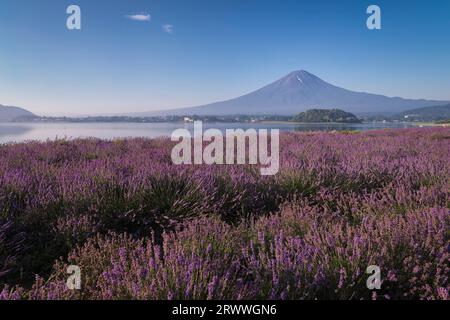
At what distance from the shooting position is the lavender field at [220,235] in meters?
1.98

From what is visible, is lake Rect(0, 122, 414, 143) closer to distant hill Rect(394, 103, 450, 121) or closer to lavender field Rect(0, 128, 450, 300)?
lavender field Rect(0, 128, 450, 300)

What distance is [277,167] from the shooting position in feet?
16.7

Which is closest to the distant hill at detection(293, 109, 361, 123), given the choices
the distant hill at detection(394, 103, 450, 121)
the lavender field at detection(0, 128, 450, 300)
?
the distant hill at detection(394, 103, 450, 121)

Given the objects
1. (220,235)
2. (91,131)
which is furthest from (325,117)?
(220,235)

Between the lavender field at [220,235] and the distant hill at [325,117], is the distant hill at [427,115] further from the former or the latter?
the lavender field at [220,235]

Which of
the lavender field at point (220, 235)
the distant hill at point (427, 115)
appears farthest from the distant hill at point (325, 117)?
the lavender field at point (220, 235)

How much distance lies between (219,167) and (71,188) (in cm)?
207

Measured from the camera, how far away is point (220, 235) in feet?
8.36

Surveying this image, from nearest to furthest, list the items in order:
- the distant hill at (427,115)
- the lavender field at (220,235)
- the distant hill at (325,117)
Answer: the lavender field at (220,235) → the distant hill at (325,117) → the distant hill at (427,115)

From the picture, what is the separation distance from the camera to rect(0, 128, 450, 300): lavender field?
6.48 feet
